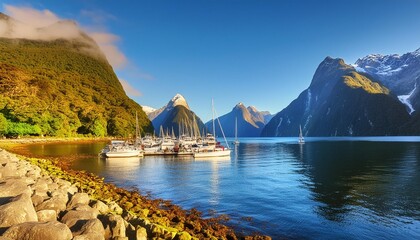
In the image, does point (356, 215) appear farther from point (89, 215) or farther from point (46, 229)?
point (46, 229)

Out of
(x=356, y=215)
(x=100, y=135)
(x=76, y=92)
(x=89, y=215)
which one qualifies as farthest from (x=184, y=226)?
(x=76, y=92)

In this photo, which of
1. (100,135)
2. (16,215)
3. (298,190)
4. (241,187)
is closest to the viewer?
(16,215)

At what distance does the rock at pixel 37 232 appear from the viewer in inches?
367

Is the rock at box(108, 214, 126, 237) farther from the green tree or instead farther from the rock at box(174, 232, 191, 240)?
the green tree

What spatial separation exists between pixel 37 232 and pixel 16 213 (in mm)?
1882

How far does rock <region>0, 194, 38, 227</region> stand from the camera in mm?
10273

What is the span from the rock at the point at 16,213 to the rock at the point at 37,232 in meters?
1.05

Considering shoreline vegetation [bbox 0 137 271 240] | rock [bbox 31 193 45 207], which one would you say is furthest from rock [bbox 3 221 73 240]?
rock [bbox 31 193 45 207]

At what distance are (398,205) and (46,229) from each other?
2771 centimetres

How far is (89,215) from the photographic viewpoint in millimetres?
12898

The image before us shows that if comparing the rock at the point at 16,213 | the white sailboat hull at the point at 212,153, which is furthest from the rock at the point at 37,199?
the white sailboat hull at the point at 212,153

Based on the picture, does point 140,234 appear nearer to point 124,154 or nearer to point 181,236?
point 181,236

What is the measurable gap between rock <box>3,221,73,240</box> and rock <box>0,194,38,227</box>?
3.43ft

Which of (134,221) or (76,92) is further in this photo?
(76,92)
